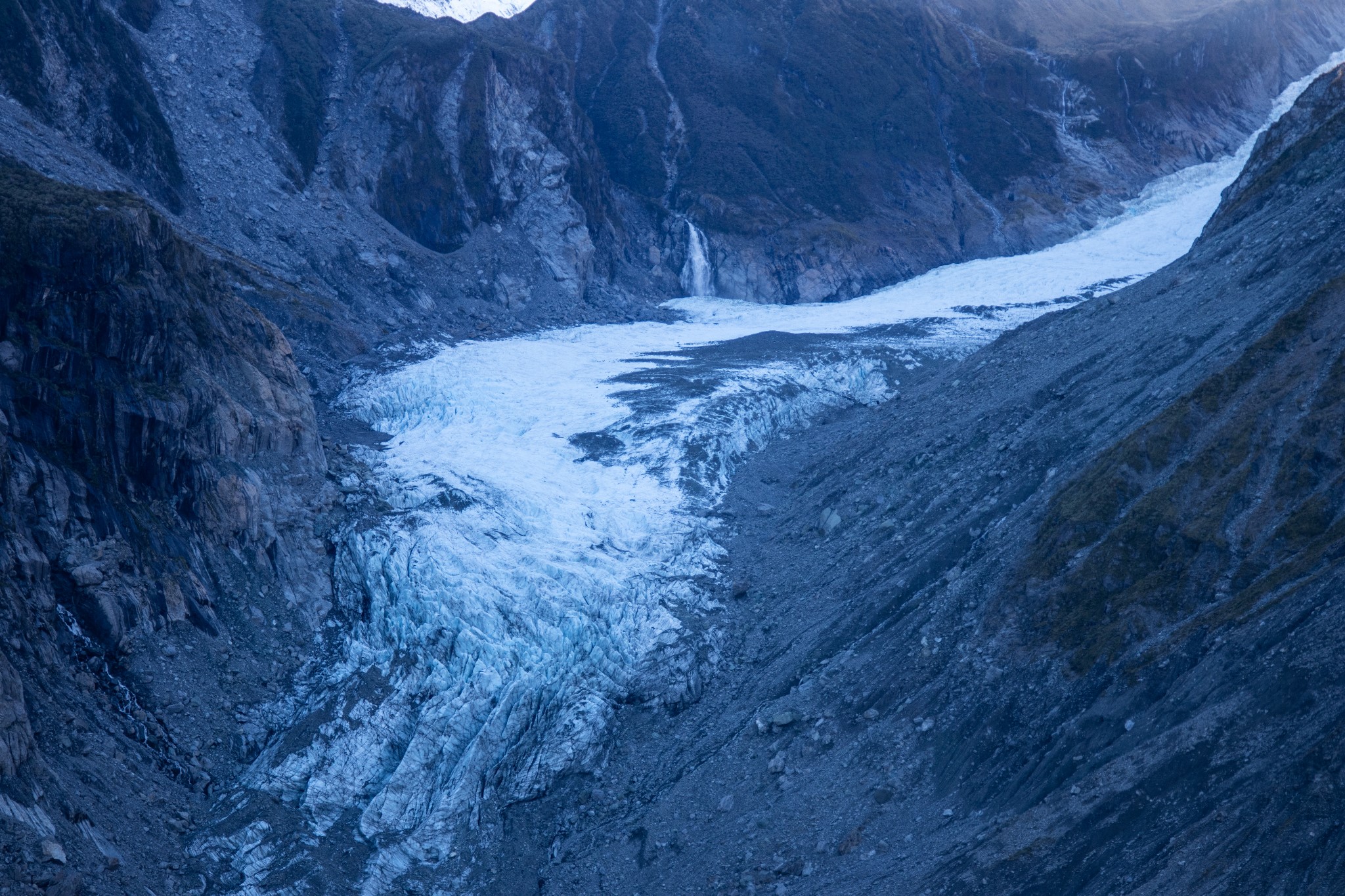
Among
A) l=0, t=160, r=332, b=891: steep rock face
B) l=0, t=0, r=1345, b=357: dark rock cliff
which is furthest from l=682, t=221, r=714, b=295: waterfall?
l=0, t=160, r=332, b=891: steep rock face

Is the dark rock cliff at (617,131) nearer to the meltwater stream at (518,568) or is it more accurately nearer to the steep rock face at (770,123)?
the steep rock face at (770,123)

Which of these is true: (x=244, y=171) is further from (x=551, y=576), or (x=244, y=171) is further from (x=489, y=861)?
(x=489, y=861)

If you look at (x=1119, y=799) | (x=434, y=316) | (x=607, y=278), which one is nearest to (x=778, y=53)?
(x=607, y=278)

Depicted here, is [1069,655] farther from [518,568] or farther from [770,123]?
[770,123]

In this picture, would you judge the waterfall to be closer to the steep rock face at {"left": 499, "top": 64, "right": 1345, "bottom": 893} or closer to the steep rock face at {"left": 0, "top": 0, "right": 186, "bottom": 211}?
the steep rock face at {"left": 0, "top": 0, "right": 186, "bottom": 211}

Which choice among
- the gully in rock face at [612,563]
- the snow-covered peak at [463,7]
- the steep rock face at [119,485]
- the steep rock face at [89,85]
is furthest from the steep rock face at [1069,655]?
the snow-covered peak at [463,7]

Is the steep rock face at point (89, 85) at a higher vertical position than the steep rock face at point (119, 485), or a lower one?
higher
